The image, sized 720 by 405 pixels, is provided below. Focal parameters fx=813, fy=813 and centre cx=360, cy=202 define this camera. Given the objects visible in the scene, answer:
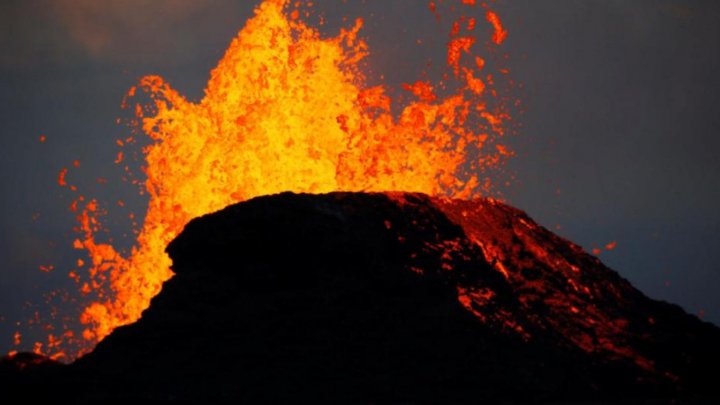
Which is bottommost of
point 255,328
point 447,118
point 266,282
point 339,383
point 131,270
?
point 339,383

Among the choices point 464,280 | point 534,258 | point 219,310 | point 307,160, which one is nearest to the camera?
point 219,310

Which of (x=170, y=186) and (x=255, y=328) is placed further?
(x=170, y=186)

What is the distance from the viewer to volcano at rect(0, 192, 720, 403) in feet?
36.3

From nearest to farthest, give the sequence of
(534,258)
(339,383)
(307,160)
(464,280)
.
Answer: (339,383) → (464,280) → (534,258) → (307,160)

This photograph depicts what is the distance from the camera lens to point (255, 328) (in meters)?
11.8

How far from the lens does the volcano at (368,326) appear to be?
1105cm

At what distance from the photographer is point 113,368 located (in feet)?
37.0

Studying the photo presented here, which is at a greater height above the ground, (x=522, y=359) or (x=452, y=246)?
(x=452, y=246)

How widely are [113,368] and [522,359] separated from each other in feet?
19.5

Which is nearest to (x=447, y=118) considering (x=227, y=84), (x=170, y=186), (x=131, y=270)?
(x=227, y=84)

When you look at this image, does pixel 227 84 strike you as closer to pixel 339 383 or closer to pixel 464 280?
pixel 464 280

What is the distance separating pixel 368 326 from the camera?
39.4ft

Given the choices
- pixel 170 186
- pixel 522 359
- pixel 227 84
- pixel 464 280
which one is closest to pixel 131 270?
pixel 170 186

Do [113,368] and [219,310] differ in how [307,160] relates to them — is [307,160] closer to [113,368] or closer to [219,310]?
[219,310]
